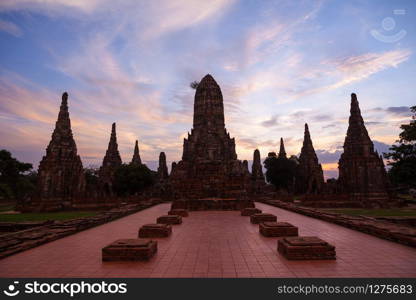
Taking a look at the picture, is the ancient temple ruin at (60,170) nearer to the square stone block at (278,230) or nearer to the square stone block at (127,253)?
the square stone block at (127,253)

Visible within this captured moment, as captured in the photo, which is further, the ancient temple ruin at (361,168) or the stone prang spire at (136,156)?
the stone prang spire at (136,156)

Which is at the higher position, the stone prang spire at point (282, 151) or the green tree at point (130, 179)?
the stone prang spire at point (282, 151)

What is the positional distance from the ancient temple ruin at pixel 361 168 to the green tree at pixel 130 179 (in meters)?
28.3

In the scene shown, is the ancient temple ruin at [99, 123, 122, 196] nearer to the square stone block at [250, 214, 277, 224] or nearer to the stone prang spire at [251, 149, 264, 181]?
the stone prang spire at [251, 149, 264, 181]

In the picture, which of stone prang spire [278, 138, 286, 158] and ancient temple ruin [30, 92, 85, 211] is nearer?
ancient temple ruin [30, 92, 85, 211]

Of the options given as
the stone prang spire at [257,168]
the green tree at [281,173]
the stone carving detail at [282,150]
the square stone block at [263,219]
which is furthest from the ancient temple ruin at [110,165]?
Answer: the square stone block at [263,219]

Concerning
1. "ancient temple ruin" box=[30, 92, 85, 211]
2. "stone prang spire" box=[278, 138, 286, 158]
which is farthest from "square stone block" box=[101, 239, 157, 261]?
"stone prang spire" box=[278, 138, 286, 158]

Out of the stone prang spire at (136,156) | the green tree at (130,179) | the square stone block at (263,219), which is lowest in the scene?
the square stone block at (263,219)

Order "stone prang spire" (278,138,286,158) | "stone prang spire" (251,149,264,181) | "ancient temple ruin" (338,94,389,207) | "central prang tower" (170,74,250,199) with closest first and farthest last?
"ancient temple ruin" (338,94,389,207), "central prang tower" (170,74,250,199), "stone prang spire" (251,149,264,181), "stone prang spire" (278,138,286,158)

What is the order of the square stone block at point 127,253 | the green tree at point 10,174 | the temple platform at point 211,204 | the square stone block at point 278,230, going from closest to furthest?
1. the square stone block at point 127,253
2. the square stone block at point 278,230
3. the temple platform at point 211,204
4. the green tree at point 10,174

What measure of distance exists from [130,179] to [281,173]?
1107 inches

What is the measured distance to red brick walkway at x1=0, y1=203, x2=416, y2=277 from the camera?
562cm

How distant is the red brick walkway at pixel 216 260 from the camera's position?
5.62 m

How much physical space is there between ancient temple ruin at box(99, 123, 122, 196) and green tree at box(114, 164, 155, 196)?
172cm
